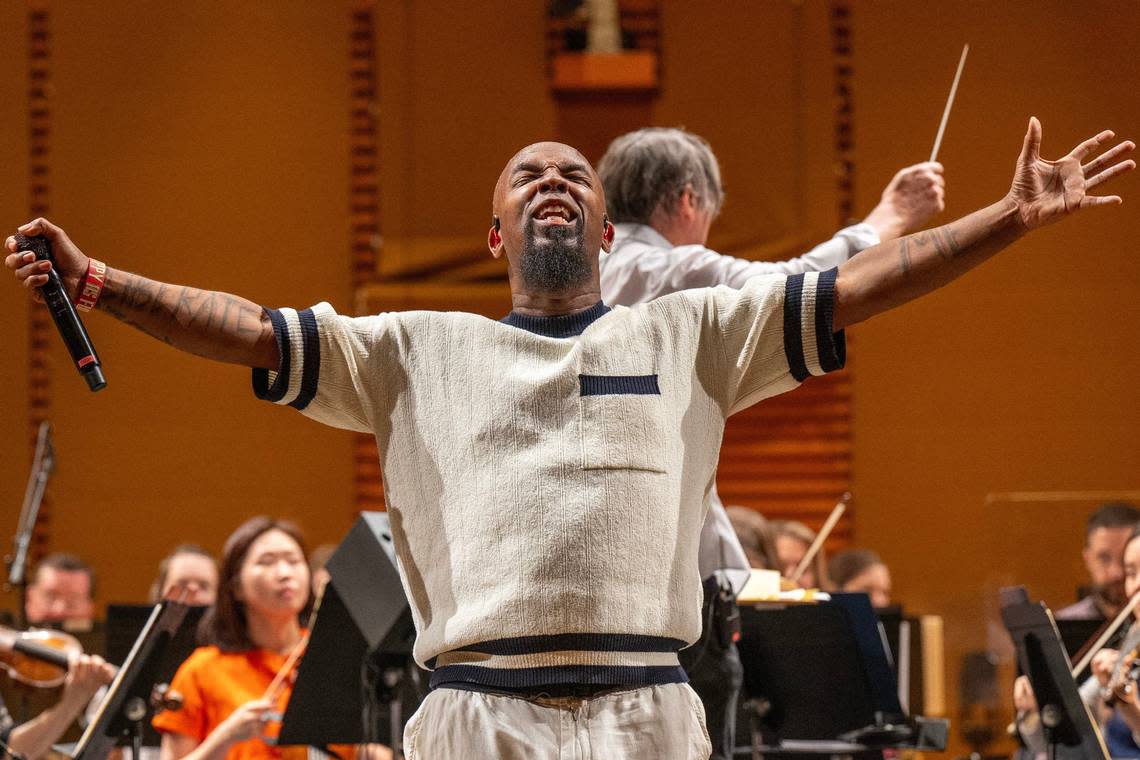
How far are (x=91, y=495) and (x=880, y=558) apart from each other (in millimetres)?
3678

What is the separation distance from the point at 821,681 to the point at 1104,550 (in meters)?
2.10

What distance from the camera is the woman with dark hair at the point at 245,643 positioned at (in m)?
3.90

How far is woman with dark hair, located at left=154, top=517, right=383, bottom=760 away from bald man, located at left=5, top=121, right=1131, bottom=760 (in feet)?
6.75

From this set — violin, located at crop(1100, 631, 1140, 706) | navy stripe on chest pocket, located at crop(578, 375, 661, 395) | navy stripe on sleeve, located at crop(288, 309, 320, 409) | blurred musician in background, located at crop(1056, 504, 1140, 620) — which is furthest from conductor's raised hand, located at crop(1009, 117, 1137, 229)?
blurred musician in background, located at crop(1056, 504, 1140, 620)

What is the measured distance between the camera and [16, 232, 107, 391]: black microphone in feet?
6.05

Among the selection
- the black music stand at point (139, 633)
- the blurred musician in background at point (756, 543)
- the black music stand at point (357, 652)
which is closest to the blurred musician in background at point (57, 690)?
the black music stand at point (139, 633)

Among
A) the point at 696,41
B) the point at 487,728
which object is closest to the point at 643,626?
the point at 487,728

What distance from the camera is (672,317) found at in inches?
81.4

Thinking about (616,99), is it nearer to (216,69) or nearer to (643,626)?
(216,69)

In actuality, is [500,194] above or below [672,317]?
above

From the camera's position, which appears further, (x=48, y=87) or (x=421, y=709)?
(x=48, y=87)

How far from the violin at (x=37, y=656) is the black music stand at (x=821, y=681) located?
181cm

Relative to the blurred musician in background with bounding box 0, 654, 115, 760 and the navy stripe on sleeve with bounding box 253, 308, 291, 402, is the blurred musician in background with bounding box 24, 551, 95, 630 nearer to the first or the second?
the blurred musician in background with bounding box 0, 654, 115, 760

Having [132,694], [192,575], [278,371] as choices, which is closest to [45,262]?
[278,371]
